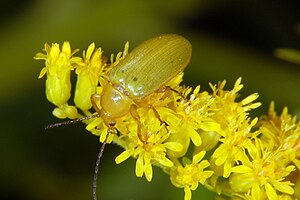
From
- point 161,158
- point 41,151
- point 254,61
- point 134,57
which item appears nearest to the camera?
point 161,158

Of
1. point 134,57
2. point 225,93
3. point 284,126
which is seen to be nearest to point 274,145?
point 284,126

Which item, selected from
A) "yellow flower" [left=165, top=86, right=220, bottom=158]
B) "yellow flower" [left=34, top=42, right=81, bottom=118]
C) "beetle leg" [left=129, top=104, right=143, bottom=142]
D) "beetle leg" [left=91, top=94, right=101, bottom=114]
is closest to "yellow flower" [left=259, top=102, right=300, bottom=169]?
"yellow flower" [left=165, top=86, right=220, bottom=158]

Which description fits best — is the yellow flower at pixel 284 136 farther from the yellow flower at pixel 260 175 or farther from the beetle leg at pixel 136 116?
the beetle leg at pixel 136 116

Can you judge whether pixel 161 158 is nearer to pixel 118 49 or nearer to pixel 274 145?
pixel 274 145

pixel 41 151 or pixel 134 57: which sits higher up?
pixel 134 57

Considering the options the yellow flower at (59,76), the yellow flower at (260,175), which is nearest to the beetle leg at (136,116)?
the yellow flower at (59,76)

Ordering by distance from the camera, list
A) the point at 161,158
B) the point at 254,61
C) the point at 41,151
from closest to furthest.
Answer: the point at 161,158 < the point at 41,151 < the point at 254,61

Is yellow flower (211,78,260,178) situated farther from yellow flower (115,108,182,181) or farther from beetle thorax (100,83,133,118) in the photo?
beetle thorax (100,83,133,118)
